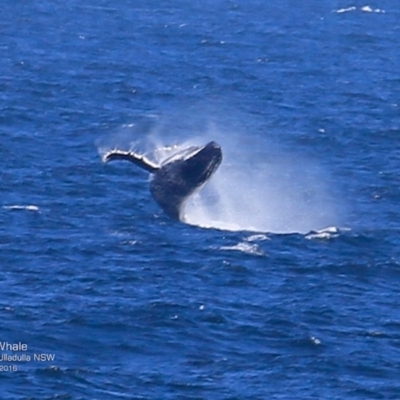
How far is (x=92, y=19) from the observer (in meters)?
185

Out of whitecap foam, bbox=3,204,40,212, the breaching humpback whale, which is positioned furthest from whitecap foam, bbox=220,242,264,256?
whitecap foam, bbox=3,204,40,212

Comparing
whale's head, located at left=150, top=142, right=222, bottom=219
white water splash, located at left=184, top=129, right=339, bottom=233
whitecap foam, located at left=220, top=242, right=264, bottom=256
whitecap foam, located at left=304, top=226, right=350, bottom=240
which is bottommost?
whitecap foam, located at left=220, top=242, right=264, bottom=256

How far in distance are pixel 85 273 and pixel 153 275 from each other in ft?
13.6

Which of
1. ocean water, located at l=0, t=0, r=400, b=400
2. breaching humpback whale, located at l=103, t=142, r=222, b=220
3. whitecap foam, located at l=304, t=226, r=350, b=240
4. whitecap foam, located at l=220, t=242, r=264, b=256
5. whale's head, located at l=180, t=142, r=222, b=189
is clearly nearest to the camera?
ocean water, located at l=0, t=0, r=400, b=400

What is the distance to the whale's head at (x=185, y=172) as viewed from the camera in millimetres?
91562

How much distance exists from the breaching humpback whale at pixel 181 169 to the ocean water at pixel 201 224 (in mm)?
2904

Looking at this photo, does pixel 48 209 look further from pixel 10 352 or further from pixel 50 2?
pixel 50 2

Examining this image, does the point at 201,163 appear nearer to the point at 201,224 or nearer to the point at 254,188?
the point at 201,224

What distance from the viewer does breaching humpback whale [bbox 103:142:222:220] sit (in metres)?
91.6

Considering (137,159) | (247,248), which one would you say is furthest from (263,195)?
(137,159)

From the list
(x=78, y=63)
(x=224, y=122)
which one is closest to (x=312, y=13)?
(x=78, y=63)

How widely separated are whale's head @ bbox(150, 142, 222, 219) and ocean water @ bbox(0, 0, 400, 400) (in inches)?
123

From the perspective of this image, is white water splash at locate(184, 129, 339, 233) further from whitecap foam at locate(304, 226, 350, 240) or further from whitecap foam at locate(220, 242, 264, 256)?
whitecap foam at locate(220, 242, 264, 256)

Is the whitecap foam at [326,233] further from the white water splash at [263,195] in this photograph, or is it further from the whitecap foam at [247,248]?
the whitecap foam at [247,248]
